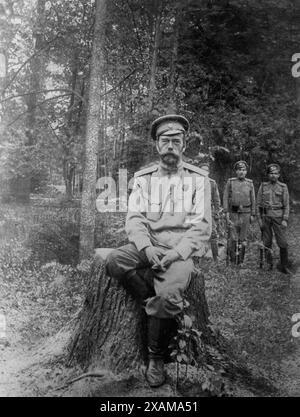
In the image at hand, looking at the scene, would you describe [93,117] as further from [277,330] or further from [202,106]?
[277,330]

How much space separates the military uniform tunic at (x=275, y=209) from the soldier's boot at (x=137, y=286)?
2028 mm

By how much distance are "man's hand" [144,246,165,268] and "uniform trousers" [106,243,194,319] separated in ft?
0.16

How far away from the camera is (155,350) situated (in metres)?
3.17

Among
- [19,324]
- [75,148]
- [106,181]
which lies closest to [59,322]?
[19,324]

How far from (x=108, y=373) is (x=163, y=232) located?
4.09 feet

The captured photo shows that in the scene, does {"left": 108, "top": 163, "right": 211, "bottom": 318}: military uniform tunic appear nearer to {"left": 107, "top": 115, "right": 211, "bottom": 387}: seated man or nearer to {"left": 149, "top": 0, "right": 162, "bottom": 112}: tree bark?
{"left": 107, "top": 115, "right": 211, "bottom": 387}: seated man

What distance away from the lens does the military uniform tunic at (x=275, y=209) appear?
457 cm

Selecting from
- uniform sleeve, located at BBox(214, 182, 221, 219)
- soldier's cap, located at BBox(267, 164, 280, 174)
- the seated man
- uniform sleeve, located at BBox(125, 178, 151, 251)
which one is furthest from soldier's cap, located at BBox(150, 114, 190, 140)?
→ uniform sleeve, located at BBox(214, 182, 221, 219)

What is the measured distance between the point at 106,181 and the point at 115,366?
1940 millimetres

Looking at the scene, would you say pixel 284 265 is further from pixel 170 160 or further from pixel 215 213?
pixel 170 160

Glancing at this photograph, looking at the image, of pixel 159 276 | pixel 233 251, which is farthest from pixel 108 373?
pixel 233 251

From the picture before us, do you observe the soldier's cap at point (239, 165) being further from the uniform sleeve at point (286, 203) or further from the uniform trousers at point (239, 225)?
the uniform trousers at point (239, 225)

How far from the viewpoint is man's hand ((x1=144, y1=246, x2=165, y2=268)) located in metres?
3.13

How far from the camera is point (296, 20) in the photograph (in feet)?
13.4
